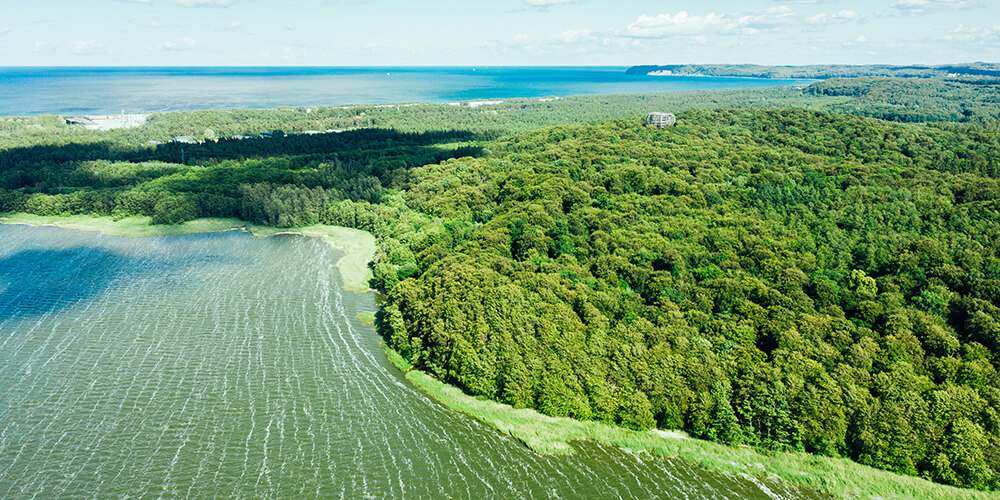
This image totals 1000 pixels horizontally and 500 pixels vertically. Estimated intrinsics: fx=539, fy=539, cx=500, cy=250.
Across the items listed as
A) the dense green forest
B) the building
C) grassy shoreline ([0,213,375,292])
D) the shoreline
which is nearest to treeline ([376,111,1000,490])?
the dense green forest

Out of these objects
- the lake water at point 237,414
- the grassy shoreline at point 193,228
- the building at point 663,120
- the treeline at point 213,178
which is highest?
the building at point 663,120

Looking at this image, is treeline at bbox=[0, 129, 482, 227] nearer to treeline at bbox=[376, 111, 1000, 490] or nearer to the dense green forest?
the dense green forest

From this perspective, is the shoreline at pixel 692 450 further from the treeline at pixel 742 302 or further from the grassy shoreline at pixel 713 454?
the treeline at pixel 742 302

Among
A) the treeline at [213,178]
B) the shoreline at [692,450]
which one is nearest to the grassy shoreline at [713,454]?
the shoreline at [692,450]

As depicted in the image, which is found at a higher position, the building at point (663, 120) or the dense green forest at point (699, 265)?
the building at point (663, 120)

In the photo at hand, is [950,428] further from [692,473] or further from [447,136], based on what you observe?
[447,136]
